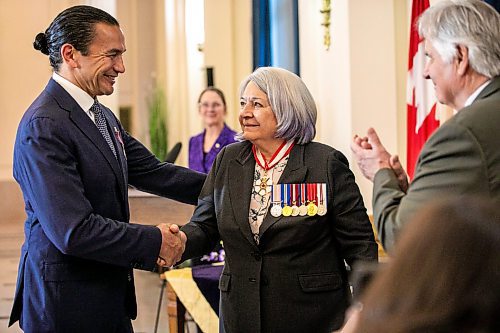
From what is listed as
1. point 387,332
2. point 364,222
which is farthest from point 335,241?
point 387,332

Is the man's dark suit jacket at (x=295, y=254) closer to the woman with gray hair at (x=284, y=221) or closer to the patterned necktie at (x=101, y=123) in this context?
the woman with gray hair at (x=284, y=221)

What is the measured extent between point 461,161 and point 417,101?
371 centimetres

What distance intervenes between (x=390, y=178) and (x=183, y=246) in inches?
37.3

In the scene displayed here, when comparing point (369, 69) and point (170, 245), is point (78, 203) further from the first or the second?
point (369, 69)

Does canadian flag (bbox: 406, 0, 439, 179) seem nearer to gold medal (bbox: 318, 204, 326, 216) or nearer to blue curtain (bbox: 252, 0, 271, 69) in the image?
gold medal (bbox: 318, 204, 326, 216)

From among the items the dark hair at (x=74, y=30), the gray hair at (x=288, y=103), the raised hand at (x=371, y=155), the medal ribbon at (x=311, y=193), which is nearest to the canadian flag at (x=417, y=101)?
the gray hair at (x=288, y=103)

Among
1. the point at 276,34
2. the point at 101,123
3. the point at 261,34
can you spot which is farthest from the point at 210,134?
the point at 101,123

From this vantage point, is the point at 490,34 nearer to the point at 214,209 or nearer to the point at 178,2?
the point at 214,209

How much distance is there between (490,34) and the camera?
6.75ft

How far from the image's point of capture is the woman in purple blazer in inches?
273

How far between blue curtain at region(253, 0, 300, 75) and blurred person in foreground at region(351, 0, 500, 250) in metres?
5.48

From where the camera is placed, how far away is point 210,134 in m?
7.04

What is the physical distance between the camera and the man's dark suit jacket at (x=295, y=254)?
2.81 m

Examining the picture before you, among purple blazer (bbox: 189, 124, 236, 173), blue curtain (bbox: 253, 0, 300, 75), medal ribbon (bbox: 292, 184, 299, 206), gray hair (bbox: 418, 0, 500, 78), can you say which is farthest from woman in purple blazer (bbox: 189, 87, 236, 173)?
gray hair (bbox: 418, 0, 500, 78)
